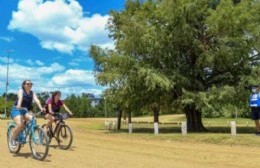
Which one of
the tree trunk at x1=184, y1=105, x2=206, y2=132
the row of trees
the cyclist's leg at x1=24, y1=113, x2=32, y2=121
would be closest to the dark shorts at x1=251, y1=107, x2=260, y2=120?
the row of trees

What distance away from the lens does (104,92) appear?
1262 inches

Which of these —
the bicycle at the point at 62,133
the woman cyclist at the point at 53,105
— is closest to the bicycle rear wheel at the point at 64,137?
the bicycle at the point at 62,133

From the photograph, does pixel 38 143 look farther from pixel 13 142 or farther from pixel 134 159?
pixel 134 159

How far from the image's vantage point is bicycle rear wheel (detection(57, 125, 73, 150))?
1539 centimetres

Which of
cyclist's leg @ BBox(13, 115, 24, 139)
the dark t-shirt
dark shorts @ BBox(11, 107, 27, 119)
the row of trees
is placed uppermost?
the row of trees

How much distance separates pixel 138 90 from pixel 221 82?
5499 mm

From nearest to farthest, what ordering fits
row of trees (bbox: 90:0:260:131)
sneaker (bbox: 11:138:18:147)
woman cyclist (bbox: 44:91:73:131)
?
sneaker (bbox: 11:138:18:147), woman cyclist (bbox: 44:91:73:131), row of trees (bbox: 90:0:260:131)

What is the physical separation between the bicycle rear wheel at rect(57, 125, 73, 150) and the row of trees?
40.8 feet

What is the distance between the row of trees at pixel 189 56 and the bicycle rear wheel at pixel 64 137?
12442mm

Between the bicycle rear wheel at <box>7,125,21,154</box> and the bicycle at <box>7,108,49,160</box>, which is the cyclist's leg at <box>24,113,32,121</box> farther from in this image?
the bicycle rear wheel at <box>7,125,21,154</box>

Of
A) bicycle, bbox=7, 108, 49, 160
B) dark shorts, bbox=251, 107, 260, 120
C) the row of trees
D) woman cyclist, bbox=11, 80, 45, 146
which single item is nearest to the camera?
bicycle, bbox=7, 108, 49, 160

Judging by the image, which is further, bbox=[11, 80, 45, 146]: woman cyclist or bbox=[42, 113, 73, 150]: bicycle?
bbox=[42, 113, 73, 150]: bicycle

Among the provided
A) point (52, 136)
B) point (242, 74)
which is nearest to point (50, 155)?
point (52, 136)

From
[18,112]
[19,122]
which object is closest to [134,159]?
[19,122]
